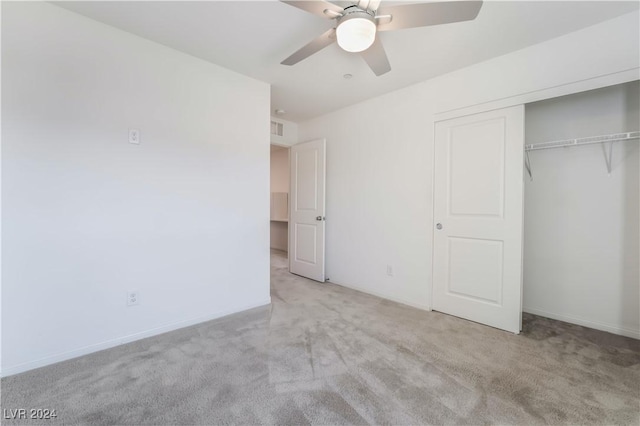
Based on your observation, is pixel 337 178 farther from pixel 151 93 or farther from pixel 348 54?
pixel 151 93

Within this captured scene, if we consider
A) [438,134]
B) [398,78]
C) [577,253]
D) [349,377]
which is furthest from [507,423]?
[398,78]

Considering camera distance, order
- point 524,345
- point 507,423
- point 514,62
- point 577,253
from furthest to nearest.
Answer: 1. point 577,253
2. point 514,62
3. point 524,345
4. point 507,423

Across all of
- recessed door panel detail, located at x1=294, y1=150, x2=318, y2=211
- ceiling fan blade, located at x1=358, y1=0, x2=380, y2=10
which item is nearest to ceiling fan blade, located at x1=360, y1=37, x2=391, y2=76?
ceiling fan blade, located at x1=358, y1=0, x2=380, y2=10

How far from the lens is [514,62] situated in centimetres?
243

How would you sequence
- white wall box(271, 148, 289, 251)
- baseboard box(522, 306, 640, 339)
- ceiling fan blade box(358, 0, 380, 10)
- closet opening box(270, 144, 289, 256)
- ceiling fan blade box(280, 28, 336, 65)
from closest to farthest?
1. ceiling fan blade box(358, 0, 380, 10)
2. ceiling fan blade box(280, 28, 336, 65)
3. baseboard box(522, 306, 640, 339)
4. closet opening box(270, 144, 289, 256)
5. white wall box(271, 148, 289, 251)

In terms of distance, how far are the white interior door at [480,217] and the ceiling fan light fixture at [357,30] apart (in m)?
1.56

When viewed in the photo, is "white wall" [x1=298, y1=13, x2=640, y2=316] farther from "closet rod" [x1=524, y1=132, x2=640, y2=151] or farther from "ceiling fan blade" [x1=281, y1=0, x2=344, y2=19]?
"ceiling fan blade" [x1=281, y1=0, x2=344, y2=19]

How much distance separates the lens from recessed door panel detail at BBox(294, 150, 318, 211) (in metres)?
4.06

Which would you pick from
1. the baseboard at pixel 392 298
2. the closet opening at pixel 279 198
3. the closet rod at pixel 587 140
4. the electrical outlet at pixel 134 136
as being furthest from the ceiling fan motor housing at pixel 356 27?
the closet opening at pixel 279 198

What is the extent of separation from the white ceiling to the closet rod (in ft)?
3.03

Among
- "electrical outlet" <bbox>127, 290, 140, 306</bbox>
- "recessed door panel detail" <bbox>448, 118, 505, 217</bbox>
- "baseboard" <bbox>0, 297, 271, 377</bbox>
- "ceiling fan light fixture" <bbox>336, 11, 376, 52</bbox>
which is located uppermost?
"ceiling fan light fixture" <bbox>336, 11, 376, 52</bbox>

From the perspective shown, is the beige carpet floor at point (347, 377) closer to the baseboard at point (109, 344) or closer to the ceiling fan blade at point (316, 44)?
the baseboard at point (109, 344)

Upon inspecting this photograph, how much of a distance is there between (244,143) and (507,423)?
2918mm

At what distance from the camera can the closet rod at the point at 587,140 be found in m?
2.32
